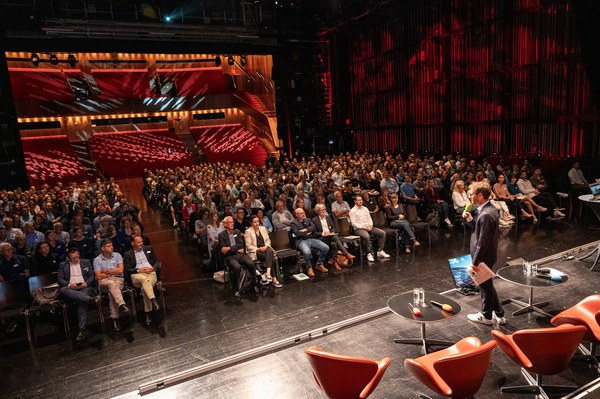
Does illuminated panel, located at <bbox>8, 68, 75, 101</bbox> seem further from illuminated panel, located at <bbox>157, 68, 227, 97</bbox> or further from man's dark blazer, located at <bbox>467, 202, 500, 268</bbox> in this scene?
man's dark blazer, located at <bbox>467, 202, 500, 268</bbox>

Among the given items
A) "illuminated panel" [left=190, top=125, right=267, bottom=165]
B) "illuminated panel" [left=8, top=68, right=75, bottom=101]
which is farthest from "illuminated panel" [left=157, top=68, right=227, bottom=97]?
"illuminated panel" [left=8, top=68, right=75, bottom=101]

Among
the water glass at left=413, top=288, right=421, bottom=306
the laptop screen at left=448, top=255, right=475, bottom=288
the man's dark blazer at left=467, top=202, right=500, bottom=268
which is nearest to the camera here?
the water glass at left=413, top=288, right=421, bottom=306

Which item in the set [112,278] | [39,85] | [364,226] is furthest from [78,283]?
[39,85]

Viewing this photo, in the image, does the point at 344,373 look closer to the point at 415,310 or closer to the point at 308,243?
the point at 415,310

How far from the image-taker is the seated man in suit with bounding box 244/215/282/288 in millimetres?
6215

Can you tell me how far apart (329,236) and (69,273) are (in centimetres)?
399

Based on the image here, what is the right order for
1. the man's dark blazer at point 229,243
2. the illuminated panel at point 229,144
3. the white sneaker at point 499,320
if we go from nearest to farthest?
1. the white sneaker at point 499,320
2. the man's dark blazer at point 229,243
3. the illuminated panel at point 229,144

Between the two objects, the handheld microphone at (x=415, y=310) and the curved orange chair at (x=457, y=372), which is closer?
the curved orange chair at (x=457, y=372)

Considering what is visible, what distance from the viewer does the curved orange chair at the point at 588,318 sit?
3.36 m

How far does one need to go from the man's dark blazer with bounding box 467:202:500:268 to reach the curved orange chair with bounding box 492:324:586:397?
A: 4.24 feet

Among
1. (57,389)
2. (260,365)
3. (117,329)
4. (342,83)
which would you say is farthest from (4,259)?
(342,83)

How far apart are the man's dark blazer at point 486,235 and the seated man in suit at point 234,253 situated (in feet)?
10.5

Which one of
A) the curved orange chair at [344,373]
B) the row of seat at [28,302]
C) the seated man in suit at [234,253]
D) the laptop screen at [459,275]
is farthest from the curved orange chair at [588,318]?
the row of seat at [28,302]

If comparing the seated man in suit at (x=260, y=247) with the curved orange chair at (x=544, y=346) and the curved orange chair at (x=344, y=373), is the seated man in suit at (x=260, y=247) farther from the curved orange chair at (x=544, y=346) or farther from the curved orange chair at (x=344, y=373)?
the curved orange chair at (x=544, y=346)
